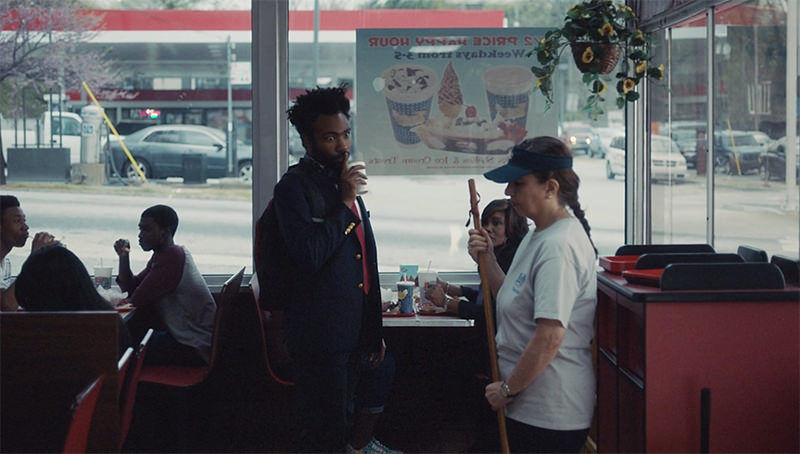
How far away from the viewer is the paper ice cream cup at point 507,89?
5.23 m

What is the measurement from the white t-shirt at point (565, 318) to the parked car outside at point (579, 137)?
9.01 feet

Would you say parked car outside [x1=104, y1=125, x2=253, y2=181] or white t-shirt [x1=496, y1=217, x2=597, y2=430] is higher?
parked car outside [x1=104, y1=125, x2=253, y2=181]

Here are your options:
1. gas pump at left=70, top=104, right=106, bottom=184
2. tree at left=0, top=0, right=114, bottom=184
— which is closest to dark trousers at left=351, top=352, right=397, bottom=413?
gas pump at left=70, top=104, right=106, bottom=184

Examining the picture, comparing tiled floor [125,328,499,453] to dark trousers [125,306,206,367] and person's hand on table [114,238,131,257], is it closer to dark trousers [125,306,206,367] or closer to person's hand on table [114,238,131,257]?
dark trousers [125,306,206,367]

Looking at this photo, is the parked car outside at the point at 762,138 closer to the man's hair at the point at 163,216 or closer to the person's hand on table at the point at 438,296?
the person's hand on table at the point at 438,296

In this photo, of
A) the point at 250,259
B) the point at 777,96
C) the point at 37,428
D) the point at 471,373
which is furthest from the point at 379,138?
the point at 37,428

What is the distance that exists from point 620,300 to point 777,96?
1.31m

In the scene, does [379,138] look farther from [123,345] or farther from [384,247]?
[123,345]

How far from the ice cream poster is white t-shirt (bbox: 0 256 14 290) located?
2093 millimetres

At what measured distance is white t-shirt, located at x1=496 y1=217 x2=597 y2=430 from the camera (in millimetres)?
2482

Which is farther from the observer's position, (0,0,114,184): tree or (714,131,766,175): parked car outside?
(0,0,114,184): tree

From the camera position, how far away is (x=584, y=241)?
2.58 metres

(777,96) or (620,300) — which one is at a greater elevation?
(777,96)

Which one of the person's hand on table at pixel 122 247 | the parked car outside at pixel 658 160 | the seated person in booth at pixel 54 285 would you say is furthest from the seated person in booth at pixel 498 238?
the person's hand on table at pixel 122 247
